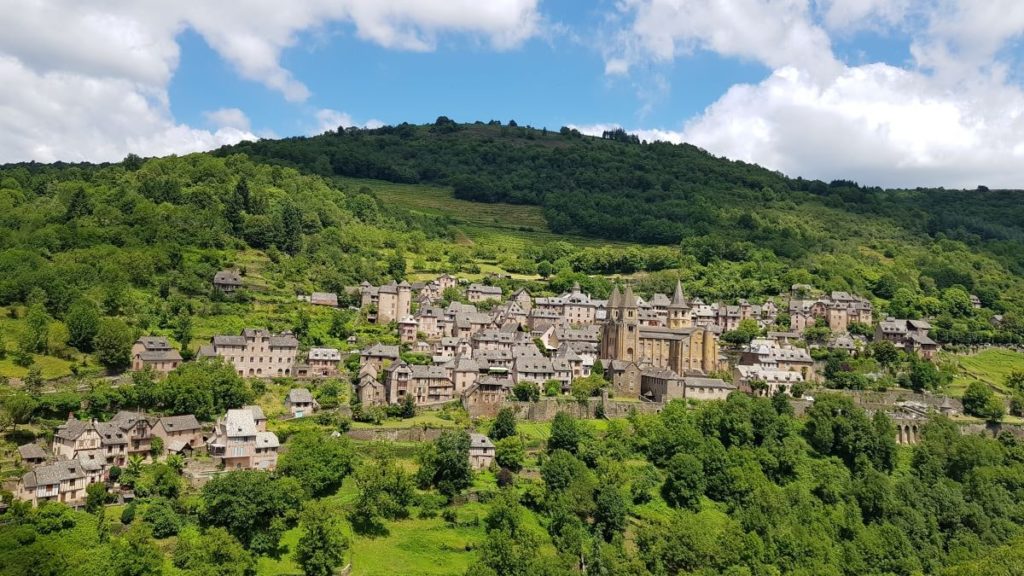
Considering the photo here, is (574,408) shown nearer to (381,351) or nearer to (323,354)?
(381,351)

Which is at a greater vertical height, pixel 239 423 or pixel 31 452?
pixel 239 423

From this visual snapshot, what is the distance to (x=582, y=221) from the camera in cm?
17125

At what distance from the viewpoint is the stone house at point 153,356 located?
244 ft

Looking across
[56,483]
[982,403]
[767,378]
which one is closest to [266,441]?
[56,483]

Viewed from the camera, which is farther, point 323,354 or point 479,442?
point 323,354

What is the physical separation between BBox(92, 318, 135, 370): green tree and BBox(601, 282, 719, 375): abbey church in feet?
161

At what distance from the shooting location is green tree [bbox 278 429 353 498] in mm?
59969

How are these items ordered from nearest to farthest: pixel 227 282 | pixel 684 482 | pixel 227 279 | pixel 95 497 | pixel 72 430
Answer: pixel 95 497, pixel 72 430, pixel 684 482, pixel 227 282, pixel 227 279

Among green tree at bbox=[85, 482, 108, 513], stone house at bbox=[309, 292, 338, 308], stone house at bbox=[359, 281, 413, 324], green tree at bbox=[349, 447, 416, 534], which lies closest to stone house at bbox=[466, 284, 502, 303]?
stone house at bbox=[359, 281, 413, 324]

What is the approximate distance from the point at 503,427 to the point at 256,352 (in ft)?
86.4

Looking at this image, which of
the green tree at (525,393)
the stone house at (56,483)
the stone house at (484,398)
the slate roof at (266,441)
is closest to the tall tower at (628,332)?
the green tree at (525,393)

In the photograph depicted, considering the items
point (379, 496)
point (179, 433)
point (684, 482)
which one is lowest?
point (684, 482)

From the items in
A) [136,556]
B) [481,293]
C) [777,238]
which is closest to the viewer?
[136,556]

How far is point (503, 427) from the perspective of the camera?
70562 mm
